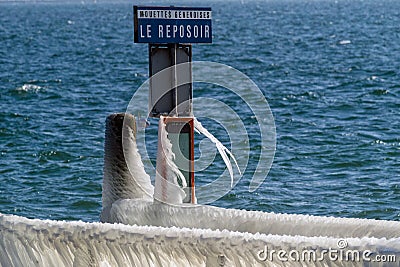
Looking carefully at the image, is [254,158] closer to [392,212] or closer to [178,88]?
[392,212]

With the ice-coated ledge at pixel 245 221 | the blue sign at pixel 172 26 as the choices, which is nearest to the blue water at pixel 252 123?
the blue sign at pixel 172 26

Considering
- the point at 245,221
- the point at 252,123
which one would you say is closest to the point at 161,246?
the point at 245,221

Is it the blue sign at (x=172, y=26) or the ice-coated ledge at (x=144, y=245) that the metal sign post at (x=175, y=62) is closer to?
the blue sign at (x=172, y=26)

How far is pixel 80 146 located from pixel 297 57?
24.5 m

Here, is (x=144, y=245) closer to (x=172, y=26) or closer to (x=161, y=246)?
(x=161, y=246)

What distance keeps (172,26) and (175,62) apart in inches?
14.0

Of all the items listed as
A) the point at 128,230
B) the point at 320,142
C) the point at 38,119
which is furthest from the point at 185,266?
the point at 38,119

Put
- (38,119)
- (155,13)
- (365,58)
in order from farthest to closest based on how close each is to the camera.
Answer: (365,58) → (38,119) → (155,13)

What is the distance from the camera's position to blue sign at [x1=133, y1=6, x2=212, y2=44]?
344 inches

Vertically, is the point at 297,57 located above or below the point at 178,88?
above

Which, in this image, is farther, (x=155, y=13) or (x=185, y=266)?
(x=155, y=13)

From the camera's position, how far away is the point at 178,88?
8.98m

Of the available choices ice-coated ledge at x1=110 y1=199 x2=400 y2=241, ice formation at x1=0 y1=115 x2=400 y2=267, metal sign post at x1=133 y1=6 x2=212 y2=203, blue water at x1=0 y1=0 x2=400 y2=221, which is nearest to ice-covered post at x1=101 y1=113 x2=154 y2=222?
ice-coated ledge at x1=110 y1=199 x2=400 y2=241

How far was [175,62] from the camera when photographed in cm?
895
